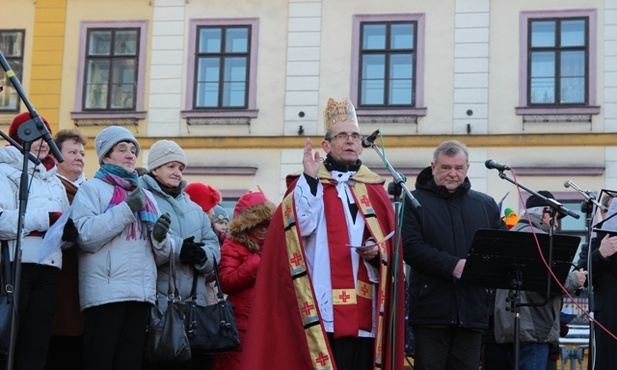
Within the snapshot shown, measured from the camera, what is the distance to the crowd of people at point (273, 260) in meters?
6.05

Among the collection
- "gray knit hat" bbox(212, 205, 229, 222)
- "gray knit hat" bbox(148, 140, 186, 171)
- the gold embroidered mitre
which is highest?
the gold embroidered mitre

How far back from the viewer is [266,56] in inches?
781

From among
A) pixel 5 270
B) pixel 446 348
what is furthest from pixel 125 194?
pixel 446 348

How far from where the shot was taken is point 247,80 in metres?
19.8

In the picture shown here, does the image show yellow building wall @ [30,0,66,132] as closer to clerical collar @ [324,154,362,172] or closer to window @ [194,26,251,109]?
window @ [194,26,251,109]

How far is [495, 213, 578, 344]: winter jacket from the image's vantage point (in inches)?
305

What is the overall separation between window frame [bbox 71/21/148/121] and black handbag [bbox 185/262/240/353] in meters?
13.6

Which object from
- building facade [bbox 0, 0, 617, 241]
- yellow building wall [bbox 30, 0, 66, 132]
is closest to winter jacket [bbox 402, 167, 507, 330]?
building facade [bbox 0, 0, 617, 241]

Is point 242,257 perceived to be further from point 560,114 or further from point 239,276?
point 560,114

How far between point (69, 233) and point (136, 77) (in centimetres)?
1461

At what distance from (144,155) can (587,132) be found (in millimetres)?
8148

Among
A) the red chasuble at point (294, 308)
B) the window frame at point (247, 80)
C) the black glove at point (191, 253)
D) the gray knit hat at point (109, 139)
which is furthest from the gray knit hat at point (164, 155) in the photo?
the window frame at point (247, 80)

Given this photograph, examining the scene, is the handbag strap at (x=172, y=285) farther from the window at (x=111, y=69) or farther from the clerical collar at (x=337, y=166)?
the window at (x=111, y=69)

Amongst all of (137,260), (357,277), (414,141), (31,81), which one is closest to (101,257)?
(137,260)
